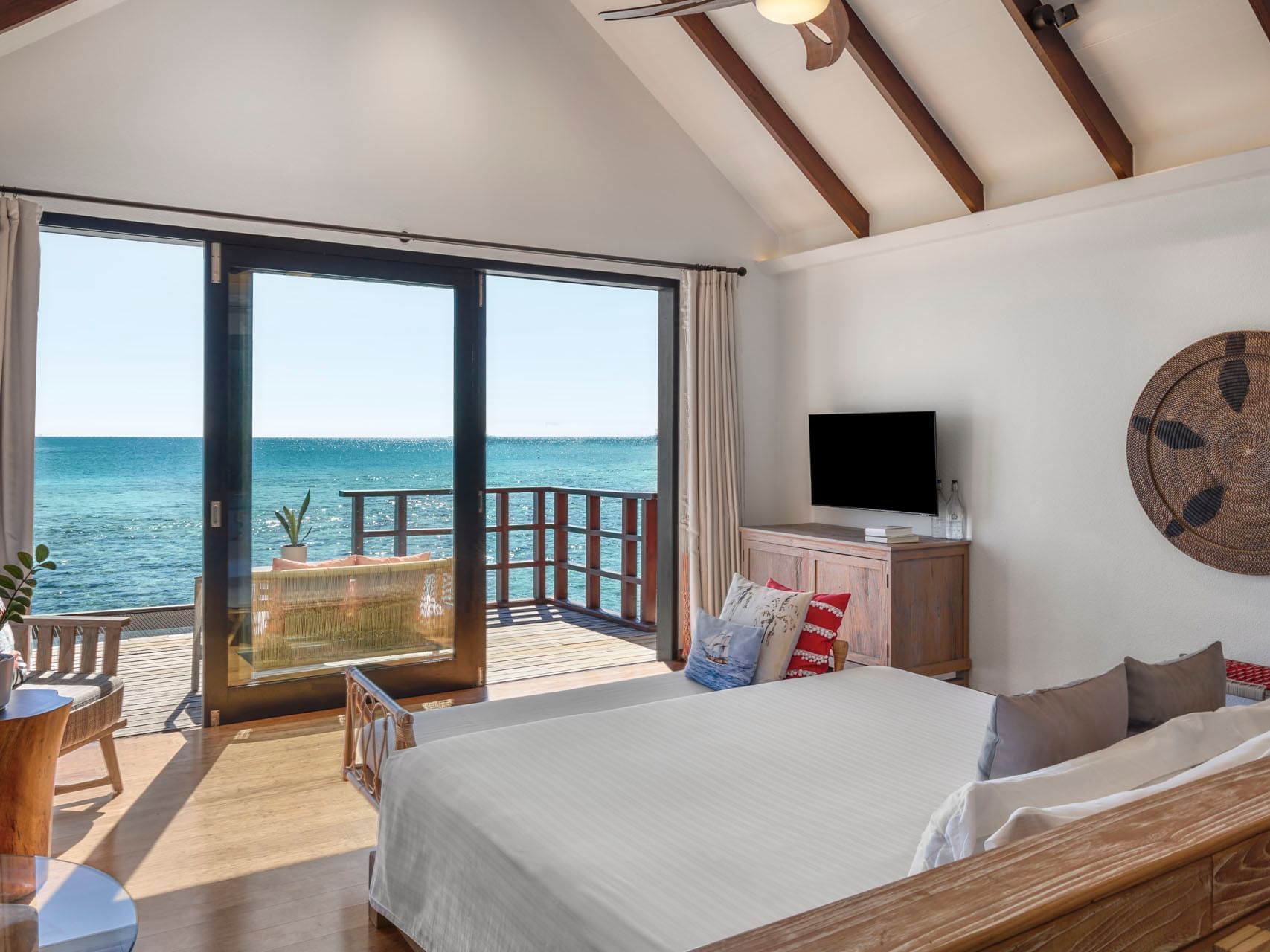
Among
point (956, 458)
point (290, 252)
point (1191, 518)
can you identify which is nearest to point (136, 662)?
point (290, 252)

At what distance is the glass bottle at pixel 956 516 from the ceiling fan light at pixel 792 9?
9.54 feet

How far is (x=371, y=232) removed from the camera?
444 cm

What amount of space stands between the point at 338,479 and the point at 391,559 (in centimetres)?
50

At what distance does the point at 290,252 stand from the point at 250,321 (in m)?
0.39

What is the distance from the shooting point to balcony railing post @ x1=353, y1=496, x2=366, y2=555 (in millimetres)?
4566

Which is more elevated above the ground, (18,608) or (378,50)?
(378,50)

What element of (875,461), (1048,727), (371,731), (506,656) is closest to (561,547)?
(506,656)

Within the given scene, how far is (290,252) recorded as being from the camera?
4.35 metres

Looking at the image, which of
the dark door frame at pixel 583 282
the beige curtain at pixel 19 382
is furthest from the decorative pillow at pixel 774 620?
the beige curtain at pixel 19 382

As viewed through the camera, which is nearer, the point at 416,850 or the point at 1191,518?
the point at 416,850

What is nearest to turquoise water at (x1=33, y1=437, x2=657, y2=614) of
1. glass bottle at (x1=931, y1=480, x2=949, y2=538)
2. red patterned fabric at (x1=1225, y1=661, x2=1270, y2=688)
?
glass bottle at (x1=931, y1=480, x2=949, y2=538)

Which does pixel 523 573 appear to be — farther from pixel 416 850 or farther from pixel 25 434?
pixel 416 850

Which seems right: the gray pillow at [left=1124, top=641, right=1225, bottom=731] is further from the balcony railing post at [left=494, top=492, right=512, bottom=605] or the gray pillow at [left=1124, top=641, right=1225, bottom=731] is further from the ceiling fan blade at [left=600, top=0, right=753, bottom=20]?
the balcony railing post at [left=494, top=492, right=512, bottom=605]

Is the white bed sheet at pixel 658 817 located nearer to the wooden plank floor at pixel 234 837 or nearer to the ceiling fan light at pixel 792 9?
the wooden plank floor at pixel 234 837
